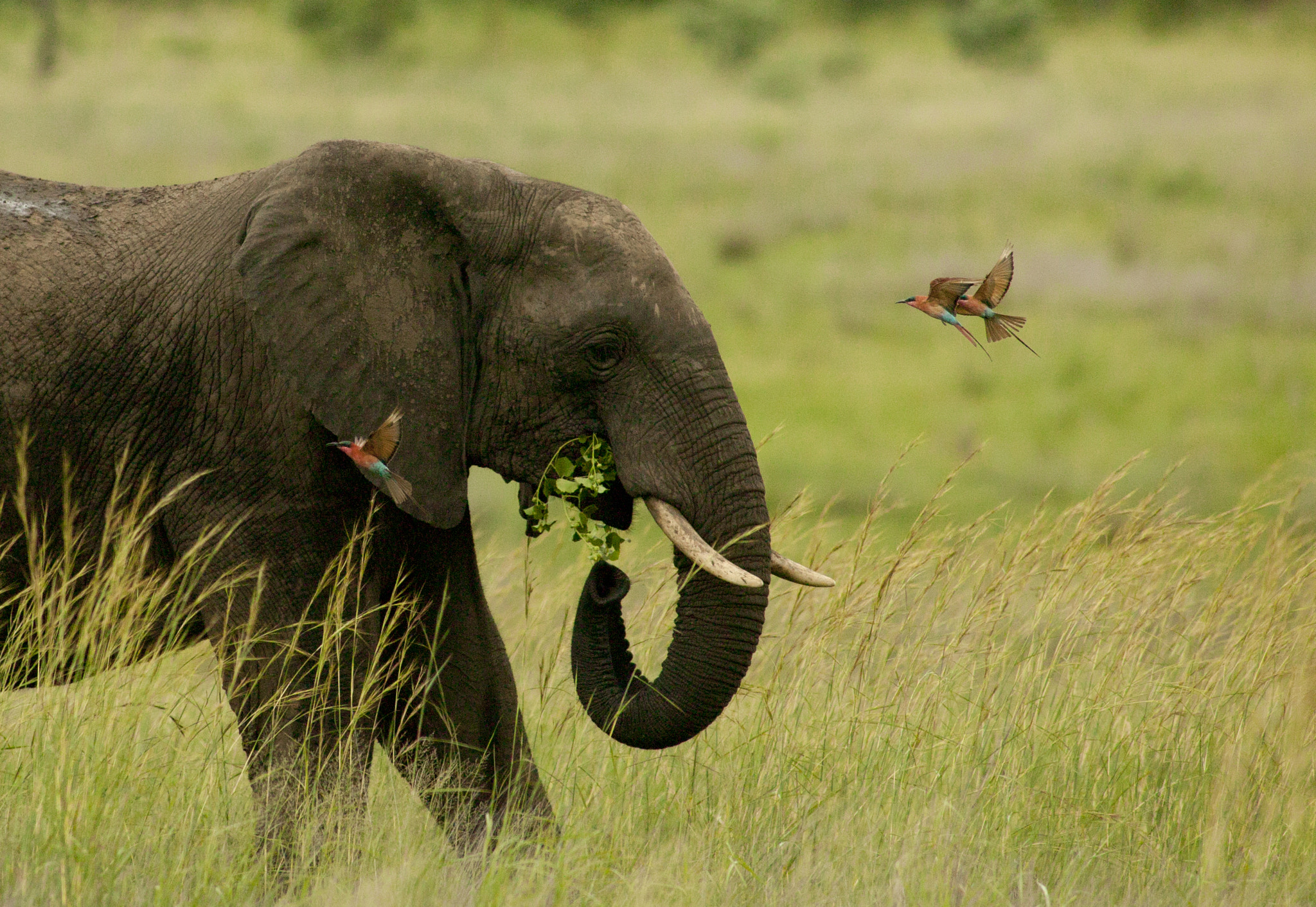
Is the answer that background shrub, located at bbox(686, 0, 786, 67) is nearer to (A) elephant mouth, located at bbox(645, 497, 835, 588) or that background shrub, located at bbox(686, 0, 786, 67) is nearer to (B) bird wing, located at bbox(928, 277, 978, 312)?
(B) bird wing, located at bbox(928, 277, 978, 312)

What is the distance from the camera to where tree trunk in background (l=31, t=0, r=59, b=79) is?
37.9 metres

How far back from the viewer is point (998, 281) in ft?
14.7

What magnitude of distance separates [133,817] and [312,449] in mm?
1067

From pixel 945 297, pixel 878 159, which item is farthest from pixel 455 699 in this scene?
pixel 878 159

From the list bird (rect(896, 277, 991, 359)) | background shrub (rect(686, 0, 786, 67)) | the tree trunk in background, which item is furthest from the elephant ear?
background shrub (rect(686, 0, 786, 67))

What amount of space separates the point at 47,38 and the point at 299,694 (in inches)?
1526

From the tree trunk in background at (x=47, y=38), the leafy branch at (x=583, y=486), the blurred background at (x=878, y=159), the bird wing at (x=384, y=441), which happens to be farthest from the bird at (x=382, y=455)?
the tree trunk in background at (x=47, y=38)

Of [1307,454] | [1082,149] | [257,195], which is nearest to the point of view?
[257,195]

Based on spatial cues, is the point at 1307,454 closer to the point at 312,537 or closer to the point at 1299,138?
the point at 312,537

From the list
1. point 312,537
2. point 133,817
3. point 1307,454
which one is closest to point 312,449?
point 312,537

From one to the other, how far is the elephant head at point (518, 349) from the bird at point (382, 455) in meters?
0.10

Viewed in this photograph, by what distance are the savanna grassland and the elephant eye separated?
103cm

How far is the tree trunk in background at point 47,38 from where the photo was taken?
37938 mm

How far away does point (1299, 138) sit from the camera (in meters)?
28.3
